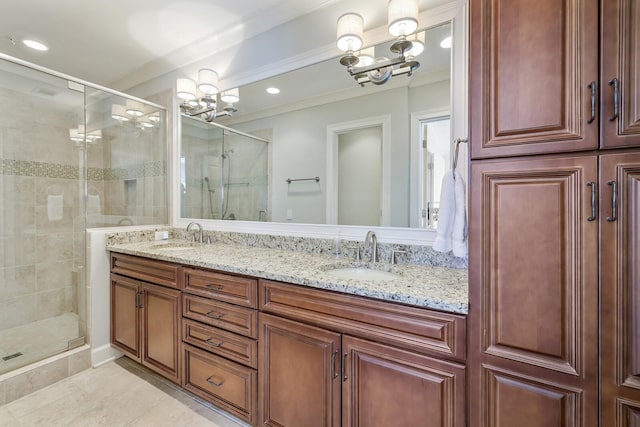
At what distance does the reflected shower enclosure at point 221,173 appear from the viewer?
7.46 ft

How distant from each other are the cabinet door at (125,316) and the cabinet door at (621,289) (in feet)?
7.90

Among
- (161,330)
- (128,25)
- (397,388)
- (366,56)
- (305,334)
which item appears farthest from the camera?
(128,25)

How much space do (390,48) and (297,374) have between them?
5.91 feet

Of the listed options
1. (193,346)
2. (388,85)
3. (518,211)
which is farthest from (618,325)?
(193,346)

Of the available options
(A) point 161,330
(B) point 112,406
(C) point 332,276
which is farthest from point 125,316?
(C) point 332,276

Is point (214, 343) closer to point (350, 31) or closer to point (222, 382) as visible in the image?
point (222, 382)

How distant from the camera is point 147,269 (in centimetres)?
194

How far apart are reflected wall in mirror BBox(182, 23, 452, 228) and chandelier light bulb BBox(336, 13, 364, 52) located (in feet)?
0.49

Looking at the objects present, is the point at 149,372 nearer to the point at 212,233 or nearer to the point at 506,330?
the point at 212,233

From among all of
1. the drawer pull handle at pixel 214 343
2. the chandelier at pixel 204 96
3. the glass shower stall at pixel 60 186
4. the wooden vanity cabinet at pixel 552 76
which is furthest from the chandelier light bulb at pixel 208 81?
the wooden vanity cabinet at pixel 552 76

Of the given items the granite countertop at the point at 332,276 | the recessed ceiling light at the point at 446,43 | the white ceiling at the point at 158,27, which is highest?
the white ceiling at the point at 158,27

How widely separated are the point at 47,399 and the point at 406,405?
2229 millimetres

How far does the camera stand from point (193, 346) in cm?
169

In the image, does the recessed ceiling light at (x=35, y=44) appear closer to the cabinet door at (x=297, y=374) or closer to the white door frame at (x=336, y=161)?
the white door frame at (x=336, y=161)
